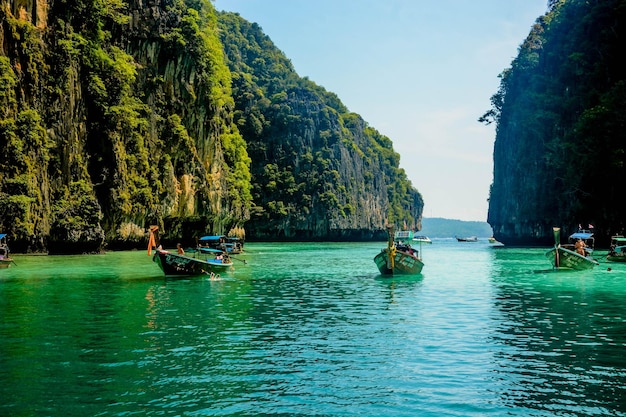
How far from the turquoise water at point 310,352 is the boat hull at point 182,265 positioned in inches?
213

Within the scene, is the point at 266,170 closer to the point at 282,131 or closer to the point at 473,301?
the point at 282,131

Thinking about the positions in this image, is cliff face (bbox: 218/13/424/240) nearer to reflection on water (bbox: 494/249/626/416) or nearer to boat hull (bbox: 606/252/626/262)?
boat hull (bbox: 606/252/626/262)

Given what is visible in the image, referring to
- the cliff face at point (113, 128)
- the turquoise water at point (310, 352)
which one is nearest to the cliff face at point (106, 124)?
the cliff face at point (113, 128)

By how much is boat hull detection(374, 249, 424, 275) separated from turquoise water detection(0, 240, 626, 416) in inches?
304

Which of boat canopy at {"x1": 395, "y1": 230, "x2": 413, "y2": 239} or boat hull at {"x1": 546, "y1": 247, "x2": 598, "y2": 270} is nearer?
boat hull at {"x1": 546, "y1": 247, "x2": 598, "y2": 270}

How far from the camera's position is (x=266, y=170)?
11281cm

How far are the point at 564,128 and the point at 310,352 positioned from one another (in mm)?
64829

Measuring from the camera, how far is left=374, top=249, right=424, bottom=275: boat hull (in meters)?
30.5

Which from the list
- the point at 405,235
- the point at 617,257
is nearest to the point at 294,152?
the point at 405,235

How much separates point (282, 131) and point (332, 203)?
1700cm

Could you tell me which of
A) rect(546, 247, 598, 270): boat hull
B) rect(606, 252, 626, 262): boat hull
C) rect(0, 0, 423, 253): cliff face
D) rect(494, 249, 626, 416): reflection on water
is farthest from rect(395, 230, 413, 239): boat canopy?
rect(0, 0, 423, 253): cliff face

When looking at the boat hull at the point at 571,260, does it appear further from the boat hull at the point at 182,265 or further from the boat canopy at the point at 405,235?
the boat hull at the point at 182,265

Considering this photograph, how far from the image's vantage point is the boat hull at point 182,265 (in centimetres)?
2823

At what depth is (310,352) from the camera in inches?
461
